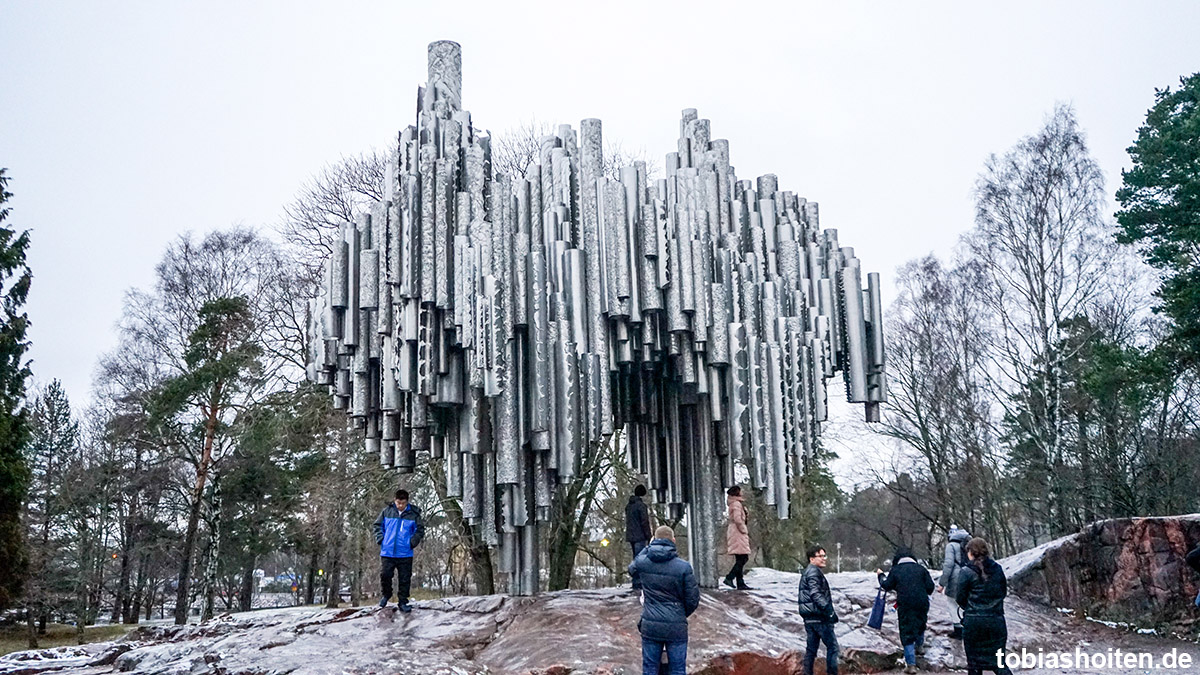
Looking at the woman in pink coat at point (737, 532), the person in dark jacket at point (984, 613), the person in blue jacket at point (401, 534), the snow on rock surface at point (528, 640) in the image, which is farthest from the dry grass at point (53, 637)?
the person in dark jacket at point (984, 613)

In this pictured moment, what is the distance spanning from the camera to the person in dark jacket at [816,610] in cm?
913

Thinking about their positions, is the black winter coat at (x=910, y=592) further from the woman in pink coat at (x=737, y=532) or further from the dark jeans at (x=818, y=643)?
the woman in pink coat at (x=737, y=532)

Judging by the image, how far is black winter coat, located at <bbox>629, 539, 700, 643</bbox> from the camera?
307 inches

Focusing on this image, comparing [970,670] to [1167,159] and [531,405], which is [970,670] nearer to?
[531,405]

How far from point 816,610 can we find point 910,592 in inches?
60.1

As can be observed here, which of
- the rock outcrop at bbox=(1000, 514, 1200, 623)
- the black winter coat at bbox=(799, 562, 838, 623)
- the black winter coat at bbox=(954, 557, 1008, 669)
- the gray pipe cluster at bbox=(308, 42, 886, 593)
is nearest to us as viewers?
the black winter coat at bbox=(954, 557, 1008, 669)

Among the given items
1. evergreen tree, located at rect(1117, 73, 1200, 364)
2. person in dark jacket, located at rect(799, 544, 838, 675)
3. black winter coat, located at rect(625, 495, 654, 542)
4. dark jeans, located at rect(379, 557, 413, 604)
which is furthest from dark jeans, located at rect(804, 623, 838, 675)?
evergreen tree, located at rect(1117, 73, 1200, 364)

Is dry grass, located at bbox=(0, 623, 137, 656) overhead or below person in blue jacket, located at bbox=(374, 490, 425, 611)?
below

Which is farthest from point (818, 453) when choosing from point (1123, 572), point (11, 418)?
point (11, 418)

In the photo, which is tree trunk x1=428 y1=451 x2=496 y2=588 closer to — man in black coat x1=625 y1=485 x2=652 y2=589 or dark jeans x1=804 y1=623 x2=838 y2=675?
man in black coat x1=625 y1=485 x2=652 y2=589

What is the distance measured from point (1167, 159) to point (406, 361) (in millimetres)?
18359

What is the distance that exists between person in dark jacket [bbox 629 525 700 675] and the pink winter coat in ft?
16.4

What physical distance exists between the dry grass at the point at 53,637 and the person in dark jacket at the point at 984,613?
2562 centimetres

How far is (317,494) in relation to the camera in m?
20.6
